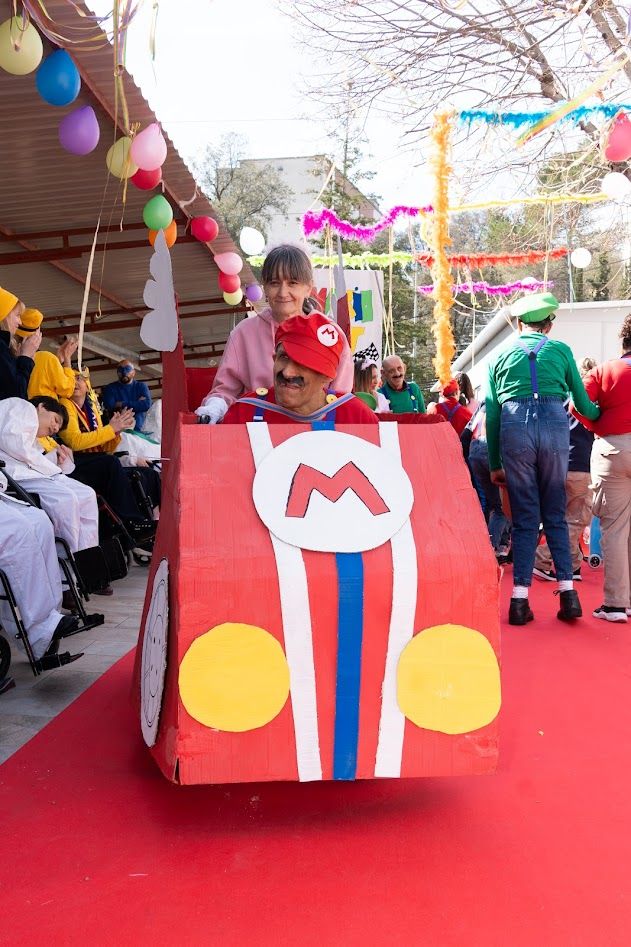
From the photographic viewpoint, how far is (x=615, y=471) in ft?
15.8

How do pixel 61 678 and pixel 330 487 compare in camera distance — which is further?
pixel 61 678

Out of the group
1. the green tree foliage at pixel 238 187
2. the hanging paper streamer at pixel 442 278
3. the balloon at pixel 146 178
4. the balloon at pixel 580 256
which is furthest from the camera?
the green tree foliage at pixel 238 187

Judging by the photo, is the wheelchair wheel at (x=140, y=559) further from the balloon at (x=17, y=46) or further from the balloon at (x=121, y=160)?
the balloon at (x=17, y=46)

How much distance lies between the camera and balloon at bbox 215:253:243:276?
9.45 metres

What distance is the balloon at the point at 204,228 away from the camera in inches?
317

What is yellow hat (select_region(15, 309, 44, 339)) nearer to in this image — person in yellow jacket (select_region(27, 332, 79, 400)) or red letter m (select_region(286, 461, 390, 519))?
person in yellow jacket (select_region(27, 332, 79, 400))

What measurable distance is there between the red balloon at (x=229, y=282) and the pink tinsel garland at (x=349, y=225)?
3628mm

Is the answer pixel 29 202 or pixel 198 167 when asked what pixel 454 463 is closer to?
pixel 29 202

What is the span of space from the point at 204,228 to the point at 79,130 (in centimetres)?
265

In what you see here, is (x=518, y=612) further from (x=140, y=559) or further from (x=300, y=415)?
(x=140, y=559)

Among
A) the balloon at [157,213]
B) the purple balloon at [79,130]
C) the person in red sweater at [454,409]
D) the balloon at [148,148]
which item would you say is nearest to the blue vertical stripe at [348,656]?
the purple balloon at [79,130]

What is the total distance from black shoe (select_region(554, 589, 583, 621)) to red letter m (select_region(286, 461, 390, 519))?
2.78 m

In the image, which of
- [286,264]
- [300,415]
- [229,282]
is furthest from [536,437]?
[229,282]

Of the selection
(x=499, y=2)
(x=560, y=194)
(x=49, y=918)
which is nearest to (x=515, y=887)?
(x=49, y=918)
